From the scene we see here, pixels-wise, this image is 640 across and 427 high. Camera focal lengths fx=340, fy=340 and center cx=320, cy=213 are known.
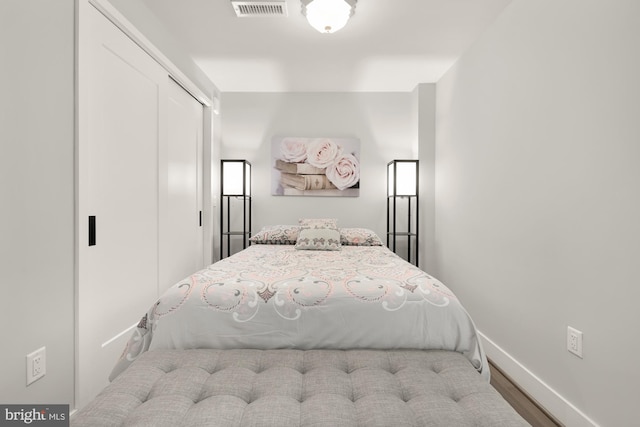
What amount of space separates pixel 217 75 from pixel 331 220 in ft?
6.46

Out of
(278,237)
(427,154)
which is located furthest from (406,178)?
(278,237)

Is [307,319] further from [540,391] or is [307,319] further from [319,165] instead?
[319,165]

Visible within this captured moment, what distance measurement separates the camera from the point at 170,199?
2871mm

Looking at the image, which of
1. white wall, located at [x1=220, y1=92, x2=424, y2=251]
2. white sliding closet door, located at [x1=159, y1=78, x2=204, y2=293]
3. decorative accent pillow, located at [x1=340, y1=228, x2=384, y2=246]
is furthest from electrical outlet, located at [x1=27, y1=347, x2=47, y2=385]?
white wall, located at [x1=220, y1=92, x2=424, y2=251]

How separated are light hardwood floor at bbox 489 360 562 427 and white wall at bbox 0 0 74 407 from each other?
233 centimetres

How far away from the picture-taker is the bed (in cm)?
99

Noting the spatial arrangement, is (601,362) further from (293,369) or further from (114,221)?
(114,221)

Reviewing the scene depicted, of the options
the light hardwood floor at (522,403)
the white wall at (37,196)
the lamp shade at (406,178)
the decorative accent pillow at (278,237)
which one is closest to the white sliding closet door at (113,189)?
the white wall at (37,196)

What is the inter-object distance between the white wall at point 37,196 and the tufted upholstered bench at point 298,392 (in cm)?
54

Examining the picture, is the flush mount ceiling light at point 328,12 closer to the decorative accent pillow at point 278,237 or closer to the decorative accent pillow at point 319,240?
the decorative accent pillow at point 319,240

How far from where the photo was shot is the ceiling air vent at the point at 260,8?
226cm

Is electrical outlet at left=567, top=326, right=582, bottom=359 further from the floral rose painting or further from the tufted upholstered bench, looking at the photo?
the floral rose painting

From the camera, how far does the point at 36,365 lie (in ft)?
4.71

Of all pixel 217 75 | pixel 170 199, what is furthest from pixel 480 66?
pixel 170 199
